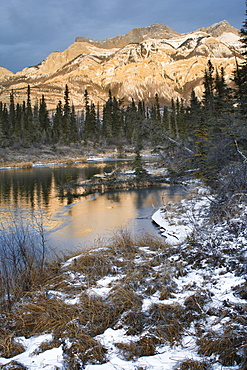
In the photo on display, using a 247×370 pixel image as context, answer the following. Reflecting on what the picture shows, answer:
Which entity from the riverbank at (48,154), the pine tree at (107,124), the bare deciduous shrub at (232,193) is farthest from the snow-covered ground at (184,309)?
the pine tree at (107,124)

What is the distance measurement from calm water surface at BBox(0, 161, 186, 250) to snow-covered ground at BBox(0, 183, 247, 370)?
3479 millimetres

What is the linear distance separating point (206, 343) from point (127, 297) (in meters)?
1.69

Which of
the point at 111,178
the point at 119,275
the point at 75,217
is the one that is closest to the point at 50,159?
the point at 111,178

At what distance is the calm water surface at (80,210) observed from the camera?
11727mm

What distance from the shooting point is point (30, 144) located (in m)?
61.3

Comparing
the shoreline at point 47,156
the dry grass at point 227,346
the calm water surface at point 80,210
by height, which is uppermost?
the shoreline at point 47,156

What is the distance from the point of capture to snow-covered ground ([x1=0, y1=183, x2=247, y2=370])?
3.16 meters

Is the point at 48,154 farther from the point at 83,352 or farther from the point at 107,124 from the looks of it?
the point at 83,352

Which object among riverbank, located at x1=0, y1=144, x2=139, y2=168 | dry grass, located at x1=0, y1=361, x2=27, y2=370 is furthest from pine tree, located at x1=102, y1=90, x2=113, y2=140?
dry grass, located at x1=0, y1=361, x2=27, y2=370

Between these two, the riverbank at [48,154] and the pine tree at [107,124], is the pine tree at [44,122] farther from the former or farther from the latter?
the pine tree at [107,124]

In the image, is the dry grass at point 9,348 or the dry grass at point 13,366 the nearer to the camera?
the dry grass at point 13,366

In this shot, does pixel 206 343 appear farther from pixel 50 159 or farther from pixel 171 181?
pixel 50 159

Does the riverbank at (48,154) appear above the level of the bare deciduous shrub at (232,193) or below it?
above

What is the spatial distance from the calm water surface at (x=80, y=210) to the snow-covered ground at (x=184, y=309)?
3.48 m
